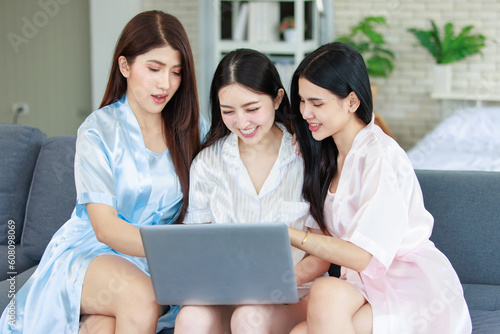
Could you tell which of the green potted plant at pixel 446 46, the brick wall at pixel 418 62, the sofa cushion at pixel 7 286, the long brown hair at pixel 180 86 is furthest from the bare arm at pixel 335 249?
the brick wall at pixel 418 62

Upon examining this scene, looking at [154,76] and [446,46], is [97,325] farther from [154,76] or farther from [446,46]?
[446,46]

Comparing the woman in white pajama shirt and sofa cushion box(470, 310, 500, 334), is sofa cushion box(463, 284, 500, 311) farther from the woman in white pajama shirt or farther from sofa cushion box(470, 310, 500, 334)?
the woman in white pajama shirt

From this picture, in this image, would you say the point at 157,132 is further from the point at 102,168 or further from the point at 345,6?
the point at 345,6

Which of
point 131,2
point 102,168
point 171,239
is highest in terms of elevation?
point 131,2

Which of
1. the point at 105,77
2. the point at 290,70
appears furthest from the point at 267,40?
the point at 105,77

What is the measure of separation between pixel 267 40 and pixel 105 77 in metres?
1.34

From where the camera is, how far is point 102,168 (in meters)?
1.73

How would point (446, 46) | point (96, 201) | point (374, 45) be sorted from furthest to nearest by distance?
point (374, 45) < point (446, 46) < point (96, 201)

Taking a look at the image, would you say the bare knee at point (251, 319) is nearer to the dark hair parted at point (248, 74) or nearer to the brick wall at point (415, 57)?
the dark hair parted at point (248, 74)

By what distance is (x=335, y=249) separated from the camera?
4.96 ft


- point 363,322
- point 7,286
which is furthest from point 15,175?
point 363,322

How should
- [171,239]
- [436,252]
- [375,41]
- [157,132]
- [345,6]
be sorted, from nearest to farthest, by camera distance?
1. [171,239]
2. [436,252]
3. [157,132]
4. [375,41]
5. [345,6]

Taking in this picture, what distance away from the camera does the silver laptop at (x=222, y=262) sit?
132 cm

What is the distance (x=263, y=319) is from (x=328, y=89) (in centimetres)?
63
